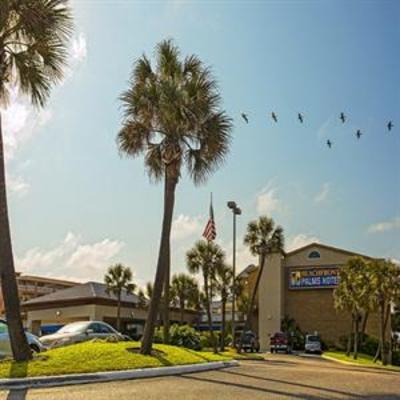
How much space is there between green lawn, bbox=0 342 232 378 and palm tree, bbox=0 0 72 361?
831 millimetres

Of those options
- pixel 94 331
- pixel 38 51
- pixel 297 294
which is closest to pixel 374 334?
pixel 297 294

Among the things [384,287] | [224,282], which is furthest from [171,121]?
[224,282]

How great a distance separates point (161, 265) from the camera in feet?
64.4

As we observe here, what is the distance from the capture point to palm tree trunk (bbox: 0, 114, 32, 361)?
1559 centimetres

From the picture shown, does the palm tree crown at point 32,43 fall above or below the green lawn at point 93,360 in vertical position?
above

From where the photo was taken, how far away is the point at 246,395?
12234mm

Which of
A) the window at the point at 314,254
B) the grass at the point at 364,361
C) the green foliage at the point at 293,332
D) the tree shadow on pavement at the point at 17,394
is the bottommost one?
the tree shadow on pavement at the point at 17,394

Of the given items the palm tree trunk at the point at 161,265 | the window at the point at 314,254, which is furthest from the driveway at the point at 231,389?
the window at the point at 314,254

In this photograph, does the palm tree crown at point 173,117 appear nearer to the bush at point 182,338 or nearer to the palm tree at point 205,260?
the bush at point 182,338

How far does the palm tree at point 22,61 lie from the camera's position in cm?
1563

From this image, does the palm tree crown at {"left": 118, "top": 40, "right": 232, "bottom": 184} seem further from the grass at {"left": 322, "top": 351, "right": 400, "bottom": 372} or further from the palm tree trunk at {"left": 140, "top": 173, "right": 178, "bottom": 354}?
the grass at {"left": 322, "top": 351, "right": 400, "bottom": 372}

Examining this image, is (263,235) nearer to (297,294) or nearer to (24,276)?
(297,294)

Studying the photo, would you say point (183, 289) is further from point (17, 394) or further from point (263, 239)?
point (17, 394)

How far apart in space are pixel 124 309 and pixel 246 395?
159 ft
